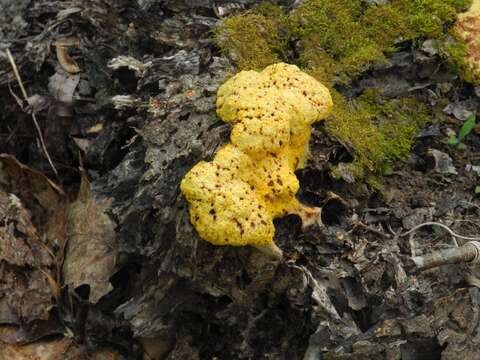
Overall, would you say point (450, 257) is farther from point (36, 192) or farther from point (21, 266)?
point (36, 192)

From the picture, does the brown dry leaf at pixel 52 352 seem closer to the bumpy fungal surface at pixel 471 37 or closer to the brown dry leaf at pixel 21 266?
the brown dry leaf at pixel 21 266

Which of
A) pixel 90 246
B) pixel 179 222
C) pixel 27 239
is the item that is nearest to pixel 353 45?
Answer: pixel 179 222

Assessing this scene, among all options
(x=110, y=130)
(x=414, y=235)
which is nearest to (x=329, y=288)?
(x=414, y=235)

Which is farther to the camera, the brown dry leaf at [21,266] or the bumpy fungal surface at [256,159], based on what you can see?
the brown dry leaf at [21,266]

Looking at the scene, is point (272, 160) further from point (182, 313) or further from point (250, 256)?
point (182, 313)

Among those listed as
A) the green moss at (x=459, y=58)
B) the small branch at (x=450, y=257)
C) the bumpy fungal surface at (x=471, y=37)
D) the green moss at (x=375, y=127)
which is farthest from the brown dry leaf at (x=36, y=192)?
the bumpy fungal surface at (x=471, y=37)

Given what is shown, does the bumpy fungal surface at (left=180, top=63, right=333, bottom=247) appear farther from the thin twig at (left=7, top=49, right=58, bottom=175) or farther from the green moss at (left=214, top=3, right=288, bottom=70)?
the thin twig at (left=7, top=49, right=58, bottom=175)

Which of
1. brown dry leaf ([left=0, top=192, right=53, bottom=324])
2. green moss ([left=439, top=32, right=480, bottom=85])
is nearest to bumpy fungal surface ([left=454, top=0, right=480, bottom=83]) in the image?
green moss ([left=439, top=32, right=480, bottom=85])
